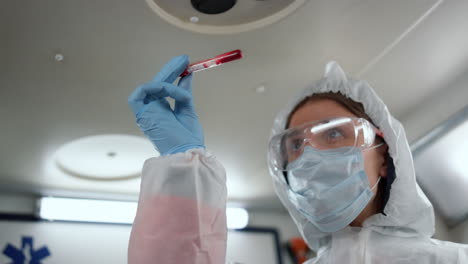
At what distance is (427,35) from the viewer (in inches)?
63.9

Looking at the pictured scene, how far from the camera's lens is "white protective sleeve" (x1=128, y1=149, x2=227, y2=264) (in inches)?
32.0

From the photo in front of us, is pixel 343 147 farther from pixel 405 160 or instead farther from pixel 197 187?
pixel 197 187

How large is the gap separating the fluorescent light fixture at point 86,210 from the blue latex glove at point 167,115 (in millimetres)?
1172

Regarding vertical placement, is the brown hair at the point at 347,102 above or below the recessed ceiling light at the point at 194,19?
below

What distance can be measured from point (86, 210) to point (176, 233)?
169 centimetres

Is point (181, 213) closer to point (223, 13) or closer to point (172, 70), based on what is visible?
point (172, 70)

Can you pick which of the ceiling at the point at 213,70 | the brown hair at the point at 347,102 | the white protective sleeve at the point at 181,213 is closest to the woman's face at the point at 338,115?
the brown hair at the point at 347,102

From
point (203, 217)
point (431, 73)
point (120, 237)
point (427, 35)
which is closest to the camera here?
point (203, 217)

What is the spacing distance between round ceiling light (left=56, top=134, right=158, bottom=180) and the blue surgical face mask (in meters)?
1.01

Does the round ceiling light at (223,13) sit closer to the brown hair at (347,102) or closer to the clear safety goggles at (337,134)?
the brown hair at (347,102)

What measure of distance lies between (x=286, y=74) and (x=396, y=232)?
2.48 ft

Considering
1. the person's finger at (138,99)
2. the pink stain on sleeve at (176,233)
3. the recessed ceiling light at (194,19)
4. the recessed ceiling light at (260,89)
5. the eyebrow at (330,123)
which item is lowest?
the pink stain on sleeve at (176,233)

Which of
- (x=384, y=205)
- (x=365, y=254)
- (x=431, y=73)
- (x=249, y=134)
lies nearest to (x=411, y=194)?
(x=384, y=205)

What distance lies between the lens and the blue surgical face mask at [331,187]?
46.3 inches
